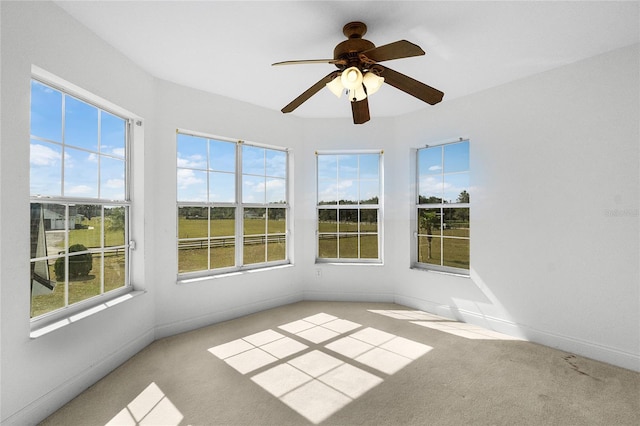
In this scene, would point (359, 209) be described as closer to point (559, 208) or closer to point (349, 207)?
point (349, 207)

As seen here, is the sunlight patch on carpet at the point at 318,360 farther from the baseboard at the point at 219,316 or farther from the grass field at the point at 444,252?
the grass field at the point at 444,252

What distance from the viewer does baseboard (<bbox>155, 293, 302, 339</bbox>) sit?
3176 millimetres

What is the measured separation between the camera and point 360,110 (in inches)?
93.1

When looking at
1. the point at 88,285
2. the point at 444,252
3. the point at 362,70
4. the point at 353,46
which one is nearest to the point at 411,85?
the point at 362,70

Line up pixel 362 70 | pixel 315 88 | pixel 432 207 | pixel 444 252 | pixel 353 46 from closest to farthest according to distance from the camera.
A: pixel 353 46 → pixel 362 70 → pixel 315 88 → pixel 444 252 → pixel 432 207

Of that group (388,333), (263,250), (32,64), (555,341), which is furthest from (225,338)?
(555,341)

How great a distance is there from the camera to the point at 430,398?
2.13 meters

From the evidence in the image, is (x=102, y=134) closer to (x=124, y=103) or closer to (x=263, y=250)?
(x=124, y=103)

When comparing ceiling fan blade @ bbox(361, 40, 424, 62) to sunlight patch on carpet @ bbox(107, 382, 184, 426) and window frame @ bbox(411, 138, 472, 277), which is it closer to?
window frame @ bbox(411, 138, 472, 277)

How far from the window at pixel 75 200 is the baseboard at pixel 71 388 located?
528 mm

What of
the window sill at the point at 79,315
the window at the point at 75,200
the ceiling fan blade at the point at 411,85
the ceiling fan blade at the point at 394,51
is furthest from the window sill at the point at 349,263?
the ceiling fan blade at the point at 394,51

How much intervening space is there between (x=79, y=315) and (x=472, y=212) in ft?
13.0

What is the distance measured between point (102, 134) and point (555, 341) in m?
4.70

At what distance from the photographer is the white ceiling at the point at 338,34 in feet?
6.61
